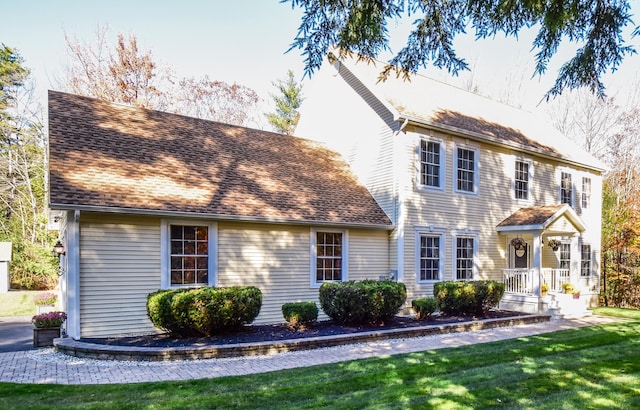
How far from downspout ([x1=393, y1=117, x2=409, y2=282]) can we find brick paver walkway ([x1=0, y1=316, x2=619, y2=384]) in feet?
12.3

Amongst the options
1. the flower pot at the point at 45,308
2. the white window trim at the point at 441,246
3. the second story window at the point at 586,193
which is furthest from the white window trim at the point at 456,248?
the flower pot at the point at 45,308

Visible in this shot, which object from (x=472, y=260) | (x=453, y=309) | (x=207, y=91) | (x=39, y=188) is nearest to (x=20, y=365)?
(x=453, y=309)

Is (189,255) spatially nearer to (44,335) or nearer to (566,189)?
(44,335)

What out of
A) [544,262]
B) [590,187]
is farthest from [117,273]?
[590,187]

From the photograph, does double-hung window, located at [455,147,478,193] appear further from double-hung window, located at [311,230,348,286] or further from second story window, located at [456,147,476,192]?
double-hung window, located at [311,230,348,286]

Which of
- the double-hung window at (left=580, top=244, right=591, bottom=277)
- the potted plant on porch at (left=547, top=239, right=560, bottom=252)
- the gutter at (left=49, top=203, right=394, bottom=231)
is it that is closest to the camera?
the gutter at (left=49, top=203, right=394, bottom=231)

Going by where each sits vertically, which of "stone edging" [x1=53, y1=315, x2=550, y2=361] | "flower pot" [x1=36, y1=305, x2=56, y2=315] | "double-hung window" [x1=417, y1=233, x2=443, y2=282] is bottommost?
"flower pot" [x1=36, y1=305, x2=56, y2=315]

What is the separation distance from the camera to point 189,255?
399 inches

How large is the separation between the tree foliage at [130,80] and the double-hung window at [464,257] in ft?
60.2

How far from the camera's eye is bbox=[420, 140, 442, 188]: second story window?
1351 cm

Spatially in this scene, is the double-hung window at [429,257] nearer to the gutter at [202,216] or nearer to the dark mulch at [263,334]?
the gutter at [202,216]

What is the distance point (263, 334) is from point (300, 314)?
101cm

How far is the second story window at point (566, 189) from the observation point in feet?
57.2

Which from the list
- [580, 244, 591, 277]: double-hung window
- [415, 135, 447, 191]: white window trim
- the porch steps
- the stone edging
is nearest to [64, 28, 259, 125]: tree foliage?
[415, 135, 447, 191]: white window trim
